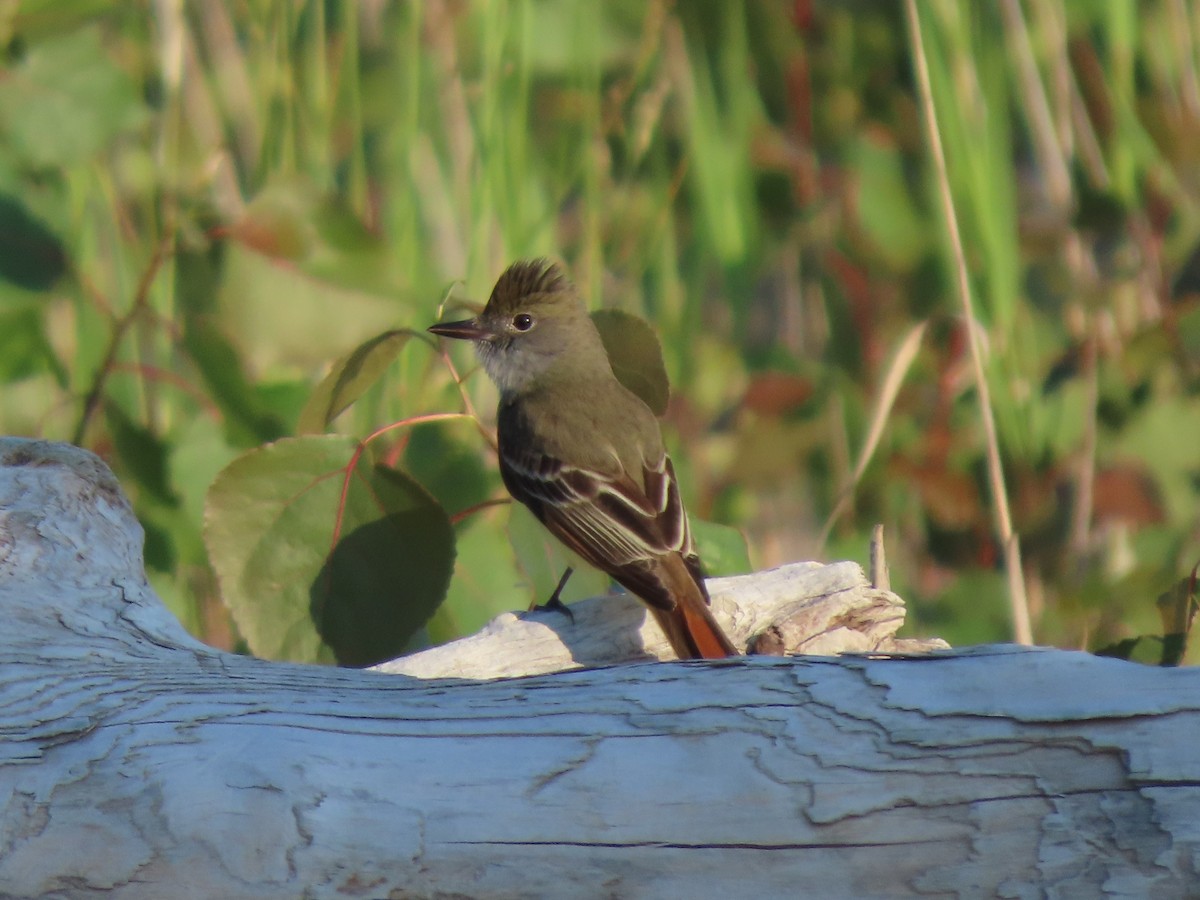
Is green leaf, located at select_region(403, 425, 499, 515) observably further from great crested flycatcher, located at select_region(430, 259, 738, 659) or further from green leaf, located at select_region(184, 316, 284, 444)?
green leaf, located at select_region(184, 316, 284, 444)

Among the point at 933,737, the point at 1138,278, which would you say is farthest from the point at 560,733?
the point at 1138,278

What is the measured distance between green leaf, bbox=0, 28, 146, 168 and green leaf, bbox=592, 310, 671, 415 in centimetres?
143

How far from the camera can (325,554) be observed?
2.84 meters

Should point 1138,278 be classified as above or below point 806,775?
above

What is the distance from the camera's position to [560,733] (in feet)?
5.72

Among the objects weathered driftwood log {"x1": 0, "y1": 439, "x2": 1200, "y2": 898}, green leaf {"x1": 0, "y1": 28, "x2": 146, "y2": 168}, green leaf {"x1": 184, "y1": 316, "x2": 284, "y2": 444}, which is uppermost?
green leaf {"x1": 0, "y1": 28, "x2": 146, "y2": 168}

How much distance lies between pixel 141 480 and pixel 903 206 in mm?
3137

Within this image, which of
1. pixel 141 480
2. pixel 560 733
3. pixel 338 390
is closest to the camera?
pixel 560 733

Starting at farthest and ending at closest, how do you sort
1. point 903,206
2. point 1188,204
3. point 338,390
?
1. point 903,206
2. point 1188,204
3. point 338,390

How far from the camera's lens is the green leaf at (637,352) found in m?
2.96

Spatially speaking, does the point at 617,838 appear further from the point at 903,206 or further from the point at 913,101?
the point at 913,101

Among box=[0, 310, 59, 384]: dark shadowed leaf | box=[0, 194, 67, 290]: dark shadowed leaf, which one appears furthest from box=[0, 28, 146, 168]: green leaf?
box=[0, 310, 59, 384]: dark shadowed leaf

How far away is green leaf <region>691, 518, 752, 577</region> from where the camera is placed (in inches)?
131

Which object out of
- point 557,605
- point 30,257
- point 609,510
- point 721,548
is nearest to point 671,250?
point 609,510
